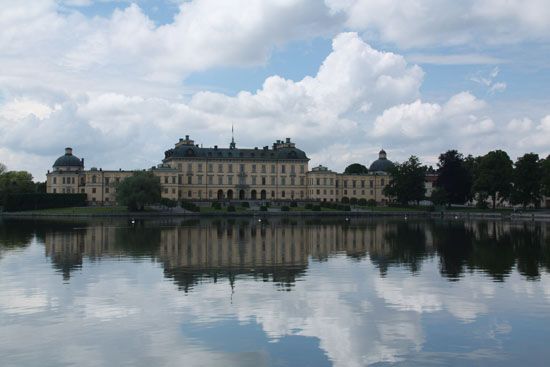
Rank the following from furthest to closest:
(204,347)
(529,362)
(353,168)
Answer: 1. (353,168)
2. (204,347)
3. (529,362)

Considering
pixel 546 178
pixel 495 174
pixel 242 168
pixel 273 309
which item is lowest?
pixel 273 309

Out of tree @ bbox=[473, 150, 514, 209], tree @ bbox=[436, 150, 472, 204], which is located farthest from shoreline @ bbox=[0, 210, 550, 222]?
tree @ bbox=[436, 150, 472, 204]

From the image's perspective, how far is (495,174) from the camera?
309 feet

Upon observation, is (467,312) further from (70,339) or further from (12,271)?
(12,271)

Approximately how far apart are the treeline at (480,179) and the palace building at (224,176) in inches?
714

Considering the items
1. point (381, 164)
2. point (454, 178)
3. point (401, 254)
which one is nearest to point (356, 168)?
point (381, 164)

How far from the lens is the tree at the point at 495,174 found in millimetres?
94062

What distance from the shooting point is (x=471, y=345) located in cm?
1476

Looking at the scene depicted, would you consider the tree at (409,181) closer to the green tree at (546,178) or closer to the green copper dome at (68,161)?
the green tree at (546,178)

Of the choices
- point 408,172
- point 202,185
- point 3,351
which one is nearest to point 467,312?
point 3,351

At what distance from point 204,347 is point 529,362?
263 inches

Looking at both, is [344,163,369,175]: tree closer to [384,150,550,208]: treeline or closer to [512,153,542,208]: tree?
[384,150,550,208]: treeline

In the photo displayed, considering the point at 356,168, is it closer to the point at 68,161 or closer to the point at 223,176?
the point at 223,176

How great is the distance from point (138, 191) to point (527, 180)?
52.4 meters
